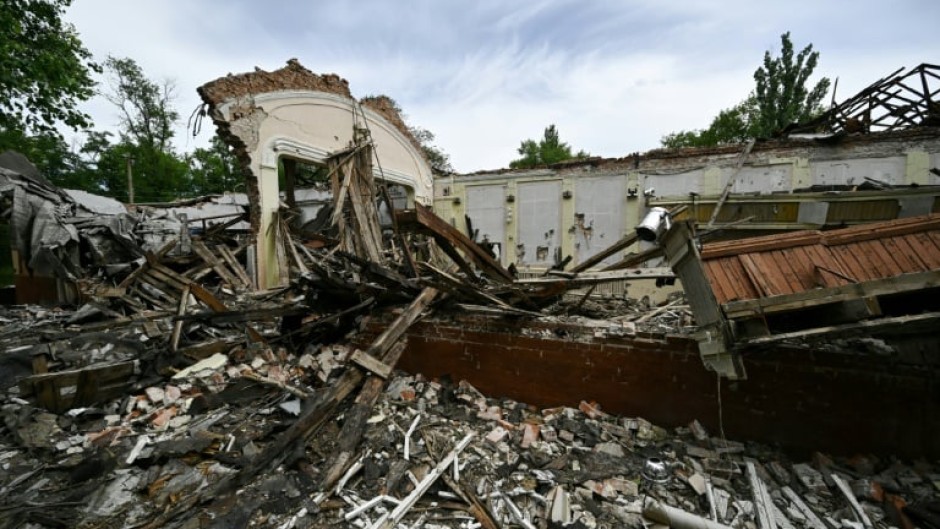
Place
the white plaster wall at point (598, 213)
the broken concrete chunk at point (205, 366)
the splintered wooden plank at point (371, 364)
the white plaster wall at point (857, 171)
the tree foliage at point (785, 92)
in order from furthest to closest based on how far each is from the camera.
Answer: the tree foliage at point (785, 92) < the white plaster wall at point (598, 213) < the white plaster wall at point (857, 171) < the broken concrete chunk at point (205, 366) < the splintered wooden plank at point (371, 364)

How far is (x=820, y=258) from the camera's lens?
6.68ft

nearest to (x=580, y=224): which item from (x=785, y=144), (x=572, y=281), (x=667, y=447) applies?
(x=785, y=144)

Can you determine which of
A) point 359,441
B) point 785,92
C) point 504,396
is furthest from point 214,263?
point 785,92

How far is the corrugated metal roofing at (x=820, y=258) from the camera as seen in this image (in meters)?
1.92

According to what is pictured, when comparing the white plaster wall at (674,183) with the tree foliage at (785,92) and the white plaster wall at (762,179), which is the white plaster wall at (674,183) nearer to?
the white plaster wall at (762,179)

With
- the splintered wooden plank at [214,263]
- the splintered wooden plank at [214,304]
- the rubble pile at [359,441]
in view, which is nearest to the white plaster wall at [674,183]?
the rubble pile at [359,441]

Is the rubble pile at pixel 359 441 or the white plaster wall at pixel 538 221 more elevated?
the white plaster wall at pixel 538 221

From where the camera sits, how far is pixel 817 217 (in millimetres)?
7859

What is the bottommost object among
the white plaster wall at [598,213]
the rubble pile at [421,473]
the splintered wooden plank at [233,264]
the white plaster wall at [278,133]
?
the rubble pile at [421,473]

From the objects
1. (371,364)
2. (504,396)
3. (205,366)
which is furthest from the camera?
(205,366)

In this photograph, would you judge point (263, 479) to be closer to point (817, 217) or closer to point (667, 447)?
point (667, 447)

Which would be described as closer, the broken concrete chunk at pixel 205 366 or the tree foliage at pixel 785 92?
the broken concrete chunk at pixel 205 366

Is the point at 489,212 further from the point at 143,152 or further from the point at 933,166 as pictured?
the point at 143,152

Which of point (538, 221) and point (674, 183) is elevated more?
point (674, 183)
